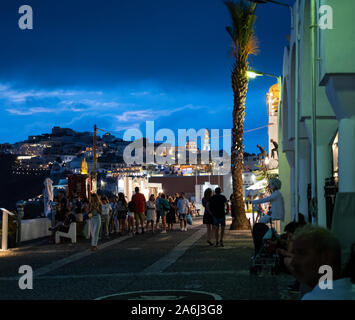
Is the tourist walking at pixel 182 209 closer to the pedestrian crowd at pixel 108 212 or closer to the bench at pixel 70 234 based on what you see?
the pedestrian crowd at pixel 108 212

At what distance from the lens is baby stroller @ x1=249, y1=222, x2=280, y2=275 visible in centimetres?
966

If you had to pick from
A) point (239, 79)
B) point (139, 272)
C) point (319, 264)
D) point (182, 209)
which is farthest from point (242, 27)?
point (319, 264)

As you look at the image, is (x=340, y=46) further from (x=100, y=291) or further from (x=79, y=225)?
(x=79, y=225)

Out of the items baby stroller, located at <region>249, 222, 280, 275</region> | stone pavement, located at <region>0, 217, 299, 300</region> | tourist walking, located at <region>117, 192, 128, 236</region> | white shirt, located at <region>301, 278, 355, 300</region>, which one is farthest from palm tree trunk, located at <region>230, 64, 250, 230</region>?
white shirt, located at <region>301, 278, 355, 300</region>

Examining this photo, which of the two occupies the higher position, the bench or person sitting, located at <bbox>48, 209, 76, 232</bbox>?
person sitting, located at <bbox>48, 209, 76, 232</bbox>

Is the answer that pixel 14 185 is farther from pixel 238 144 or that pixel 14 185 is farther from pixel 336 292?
pixel 336 292

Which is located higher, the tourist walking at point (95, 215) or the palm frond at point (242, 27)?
the palm frond at point (242, 27)

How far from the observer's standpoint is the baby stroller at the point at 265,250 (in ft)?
31.7

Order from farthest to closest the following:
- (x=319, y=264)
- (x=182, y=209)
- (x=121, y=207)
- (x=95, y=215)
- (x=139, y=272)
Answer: (x=182, y=209) → (x=121, y=207) → (x=95, y=215) → (x=139, y=272) → (x=319, y=264)

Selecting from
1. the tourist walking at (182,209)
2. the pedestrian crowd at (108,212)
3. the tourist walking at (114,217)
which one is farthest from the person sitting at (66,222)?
the tourist walking at (182,209)

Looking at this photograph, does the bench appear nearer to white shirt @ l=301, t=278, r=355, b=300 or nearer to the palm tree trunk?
the palm tree trunk

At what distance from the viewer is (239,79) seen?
1027 inches

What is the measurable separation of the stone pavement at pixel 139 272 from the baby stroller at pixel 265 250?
0.62ft

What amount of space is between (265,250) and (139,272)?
2797mm
